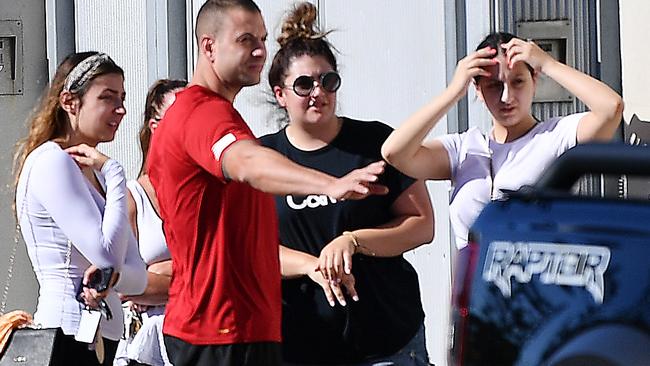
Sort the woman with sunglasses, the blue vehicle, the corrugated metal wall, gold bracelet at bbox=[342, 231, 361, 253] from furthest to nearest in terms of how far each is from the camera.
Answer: the corrugated metal wall < the woman with sunglasses < gold bracelet at bbox=[342, 231, 361, 253] < the blue vehicle

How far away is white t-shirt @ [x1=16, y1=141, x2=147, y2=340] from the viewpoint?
5285 mm

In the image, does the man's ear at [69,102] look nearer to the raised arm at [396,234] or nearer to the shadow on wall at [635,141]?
the raised arm at [396,234]

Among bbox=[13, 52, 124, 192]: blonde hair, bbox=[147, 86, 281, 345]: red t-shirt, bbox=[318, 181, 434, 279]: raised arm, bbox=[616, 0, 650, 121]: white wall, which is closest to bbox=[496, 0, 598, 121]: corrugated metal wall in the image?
bbox=[616, 0, 650, 121]: white wall

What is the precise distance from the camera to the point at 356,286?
5.23 metres

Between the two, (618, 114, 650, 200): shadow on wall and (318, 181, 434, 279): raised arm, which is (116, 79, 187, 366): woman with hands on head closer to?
(318, 181, 434, 279): raised arm

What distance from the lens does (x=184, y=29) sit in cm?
736

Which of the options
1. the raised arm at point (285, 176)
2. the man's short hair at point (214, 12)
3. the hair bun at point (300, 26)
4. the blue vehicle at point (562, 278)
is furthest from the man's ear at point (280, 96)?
the blue vehicle at point (562, 278)

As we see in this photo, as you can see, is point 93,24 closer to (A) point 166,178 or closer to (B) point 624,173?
(A) point 166,178

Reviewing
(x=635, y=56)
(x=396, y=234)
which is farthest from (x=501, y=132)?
(x=635, y=56)

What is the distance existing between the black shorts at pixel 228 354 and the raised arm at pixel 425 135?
79 centimetres

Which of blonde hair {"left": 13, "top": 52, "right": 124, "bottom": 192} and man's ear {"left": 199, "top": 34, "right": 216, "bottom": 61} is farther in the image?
blonde hair {"left": 13, "top": 52, "right": 124, "bottom": 192}

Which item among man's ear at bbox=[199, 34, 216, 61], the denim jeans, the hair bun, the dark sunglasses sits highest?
the hair bun

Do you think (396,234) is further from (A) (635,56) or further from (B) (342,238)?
(A) (635,56)

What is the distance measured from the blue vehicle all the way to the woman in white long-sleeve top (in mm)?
2242
